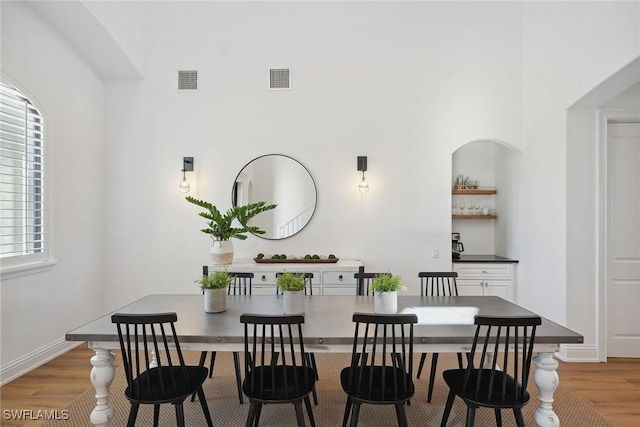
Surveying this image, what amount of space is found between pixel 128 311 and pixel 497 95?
4.42 m

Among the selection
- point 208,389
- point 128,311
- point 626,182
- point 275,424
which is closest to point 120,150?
point 128,311

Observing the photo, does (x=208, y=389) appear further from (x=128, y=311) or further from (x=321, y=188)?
(x=321, y=188)

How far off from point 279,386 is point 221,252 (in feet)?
3.03

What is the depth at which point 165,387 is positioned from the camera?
2090mm

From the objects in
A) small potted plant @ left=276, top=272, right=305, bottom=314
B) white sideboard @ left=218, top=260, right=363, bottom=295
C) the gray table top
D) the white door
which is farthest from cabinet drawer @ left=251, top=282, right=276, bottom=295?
the white door

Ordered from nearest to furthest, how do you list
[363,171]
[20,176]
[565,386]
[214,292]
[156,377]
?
[156,377] → [214,292] → [565,386] → [20,176] → [363,171]

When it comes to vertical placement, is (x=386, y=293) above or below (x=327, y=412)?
above

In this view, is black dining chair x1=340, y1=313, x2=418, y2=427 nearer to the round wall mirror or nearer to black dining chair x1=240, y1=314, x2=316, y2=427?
black dining chair x1=240, y1=314, x2=316, y2=427

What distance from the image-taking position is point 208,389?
9.83 ft

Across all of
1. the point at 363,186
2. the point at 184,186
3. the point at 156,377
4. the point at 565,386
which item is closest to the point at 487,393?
the point at 565,386

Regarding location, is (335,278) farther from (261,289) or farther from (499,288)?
(499,288)

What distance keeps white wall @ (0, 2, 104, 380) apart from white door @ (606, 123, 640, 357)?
5.43 meters

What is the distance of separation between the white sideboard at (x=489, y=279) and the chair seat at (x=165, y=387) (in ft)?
10.8

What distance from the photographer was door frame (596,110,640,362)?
356 centimetres
